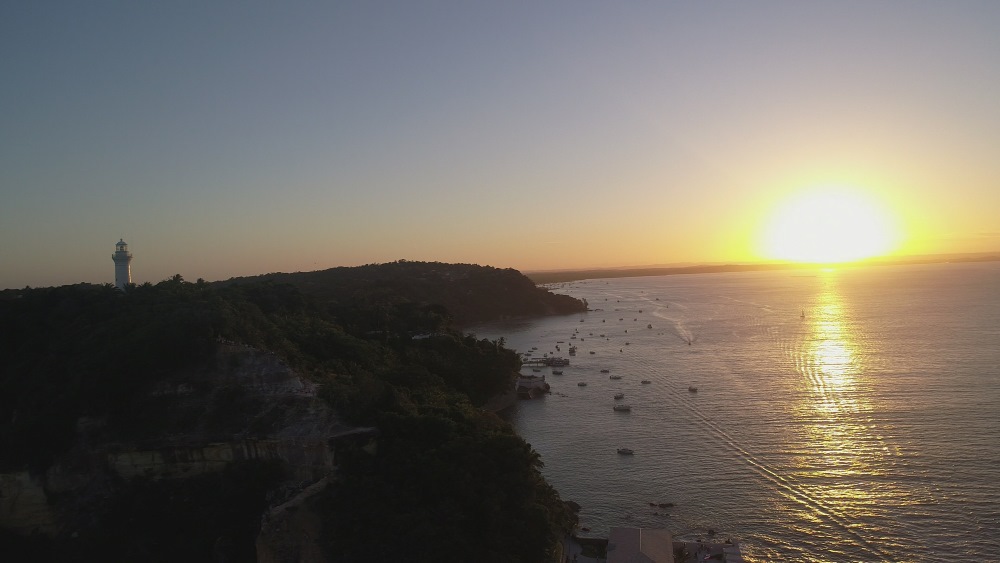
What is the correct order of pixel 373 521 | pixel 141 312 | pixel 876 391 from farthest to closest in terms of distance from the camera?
1. pixel 876 391
2. pixel 141 312
3. pixel 373 521

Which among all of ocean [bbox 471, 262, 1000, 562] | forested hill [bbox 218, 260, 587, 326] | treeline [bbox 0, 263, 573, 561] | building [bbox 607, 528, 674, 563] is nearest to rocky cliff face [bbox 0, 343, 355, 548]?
treeline [bbox 0, 263, 573, 561]

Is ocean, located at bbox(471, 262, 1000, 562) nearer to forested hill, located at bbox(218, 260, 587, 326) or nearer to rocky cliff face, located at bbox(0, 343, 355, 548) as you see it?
rocky cliff face, located at bbox(0, 343, 355, 548)

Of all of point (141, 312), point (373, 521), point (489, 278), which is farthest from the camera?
point (489, 278)

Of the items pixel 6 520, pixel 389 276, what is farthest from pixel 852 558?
pixel 389 276

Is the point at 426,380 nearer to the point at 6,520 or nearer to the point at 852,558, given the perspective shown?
the point at 6,520

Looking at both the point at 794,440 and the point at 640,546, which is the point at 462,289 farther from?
the point at 640,546

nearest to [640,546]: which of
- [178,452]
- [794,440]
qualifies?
[178,452]
